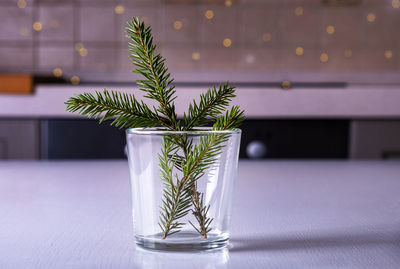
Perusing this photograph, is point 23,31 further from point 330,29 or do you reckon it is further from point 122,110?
point 122,110

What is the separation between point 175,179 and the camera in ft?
0.99

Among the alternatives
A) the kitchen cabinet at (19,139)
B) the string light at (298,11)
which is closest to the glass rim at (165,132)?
the kitchen cabinet at (19,139)

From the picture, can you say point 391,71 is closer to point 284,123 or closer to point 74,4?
point 284,123

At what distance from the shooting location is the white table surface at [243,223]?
0.93ft

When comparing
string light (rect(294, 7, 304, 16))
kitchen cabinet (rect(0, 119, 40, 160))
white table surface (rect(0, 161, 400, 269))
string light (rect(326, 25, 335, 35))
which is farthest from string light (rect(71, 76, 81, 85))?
Result: white table surface (rect(0, 161, 400, 269))

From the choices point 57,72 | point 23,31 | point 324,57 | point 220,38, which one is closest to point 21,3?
point 23,31

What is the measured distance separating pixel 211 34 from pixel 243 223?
201 centimetres

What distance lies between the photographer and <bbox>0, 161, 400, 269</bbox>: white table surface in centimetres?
28

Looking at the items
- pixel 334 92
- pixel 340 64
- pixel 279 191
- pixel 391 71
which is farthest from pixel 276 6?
pixel 279 191

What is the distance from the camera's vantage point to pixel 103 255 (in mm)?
290

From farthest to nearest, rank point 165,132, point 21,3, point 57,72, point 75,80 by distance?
point 21,3
point 57,72
point 75,80
point 165,132

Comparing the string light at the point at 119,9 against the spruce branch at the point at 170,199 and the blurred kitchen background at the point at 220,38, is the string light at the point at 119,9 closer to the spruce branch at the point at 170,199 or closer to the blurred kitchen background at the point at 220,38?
the blurred kitchen background at the point at 220,38

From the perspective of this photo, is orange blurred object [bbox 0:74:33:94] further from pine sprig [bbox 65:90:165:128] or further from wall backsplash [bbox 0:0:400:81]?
pine sprig [bbox 65:90:165:128]

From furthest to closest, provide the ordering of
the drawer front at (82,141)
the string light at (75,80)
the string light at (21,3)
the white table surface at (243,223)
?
1. the string light at (21,3)
2. the string light at (75,80)
3. the drawer front at (82,141)
4. the white table surface at (243,223)
